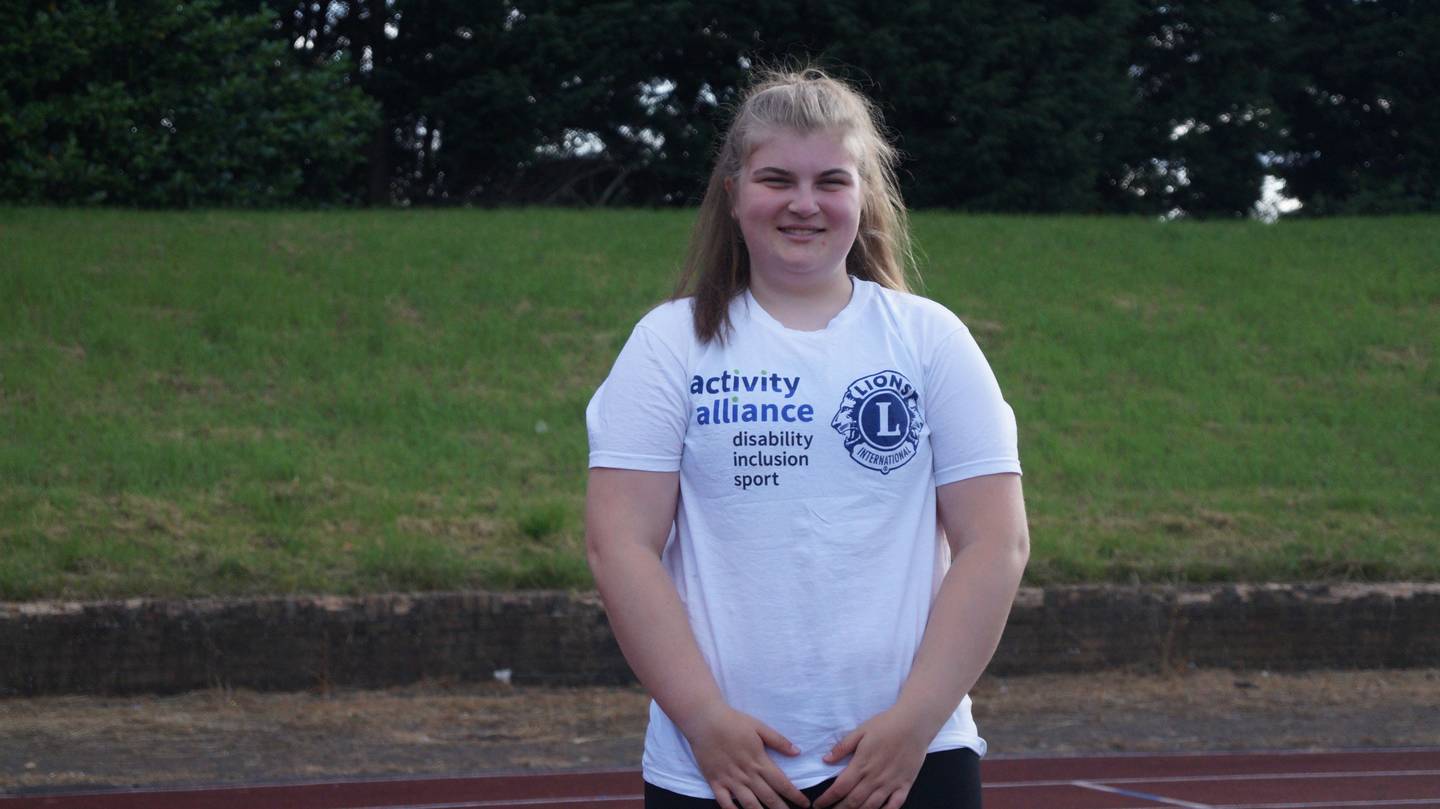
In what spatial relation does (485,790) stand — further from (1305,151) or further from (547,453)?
(1305,151)

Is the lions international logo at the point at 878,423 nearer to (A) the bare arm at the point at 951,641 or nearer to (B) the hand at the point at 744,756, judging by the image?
(A) the bare arm at the point at 951,641

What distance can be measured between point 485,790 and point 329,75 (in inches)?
664

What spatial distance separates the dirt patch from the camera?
5.99m

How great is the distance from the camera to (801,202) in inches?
91.9

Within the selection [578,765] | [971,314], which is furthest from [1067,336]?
[578,765]

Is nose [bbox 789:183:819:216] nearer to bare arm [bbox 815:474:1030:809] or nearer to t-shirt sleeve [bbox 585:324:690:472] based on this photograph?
t-shirt sleeve [bbox 585:324:690:472]

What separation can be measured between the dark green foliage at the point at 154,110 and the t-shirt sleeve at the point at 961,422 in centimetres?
1664

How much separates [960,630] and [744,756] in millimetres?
348

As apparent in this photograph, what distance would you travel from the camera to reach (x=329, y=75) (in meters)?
20.9

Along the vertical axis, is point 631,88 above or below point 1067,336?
above

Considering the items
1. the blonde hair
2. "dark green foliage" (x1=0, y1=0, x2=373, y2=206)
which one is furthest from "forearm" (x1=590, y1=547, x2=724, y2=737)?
"dark green foliage" (x1=0, y1=0, x2=373, y2=206)

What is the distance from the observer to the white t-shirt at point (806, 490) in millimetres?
2203

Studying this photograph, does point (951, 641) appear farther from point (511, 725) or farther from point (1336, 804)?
point (511, 725)

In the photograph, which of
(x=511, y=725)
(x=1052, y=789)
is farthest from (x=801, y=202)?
(x=511, y=725)
